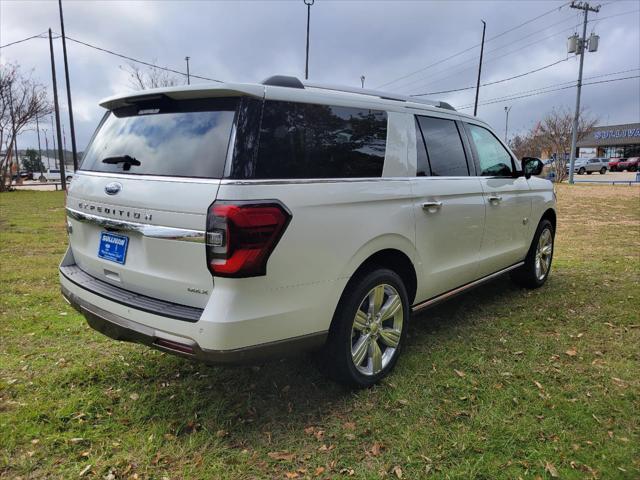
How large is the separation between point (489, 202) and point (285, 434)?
8.89ft

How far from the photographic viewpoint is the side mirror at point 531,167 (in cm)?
487

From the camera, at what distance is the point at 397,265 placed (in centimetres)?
334

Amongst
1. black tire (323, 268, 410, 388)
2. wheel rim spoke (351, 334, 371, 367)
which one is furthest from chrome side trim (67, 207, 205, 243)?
wheel rim spoke (351, 334, 371, 367)

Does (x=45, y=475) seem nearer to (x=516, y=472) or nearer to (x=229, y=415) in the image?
(x=229, y=415)

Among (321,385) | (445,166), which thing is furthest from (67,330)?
(445,166)

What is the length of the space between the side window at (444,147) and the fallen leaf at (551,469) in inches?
80.5

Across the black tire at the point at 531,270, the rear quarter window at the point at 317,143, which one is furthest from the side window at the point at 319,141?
the black tire at the point at 531,270

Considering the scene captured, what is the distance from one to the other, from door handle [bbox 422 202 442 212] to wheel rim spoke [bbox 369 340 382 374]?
1.03 meters

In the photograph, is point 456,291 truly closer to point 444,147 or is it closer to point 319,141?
point 444,147

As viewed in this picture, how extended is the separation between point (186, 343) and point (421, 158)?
2.14 metres

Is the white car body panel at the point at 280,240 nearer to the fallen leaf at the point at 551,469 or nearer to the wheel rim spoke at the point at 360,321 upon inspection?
the wheel rim spoke at the point at 360,321

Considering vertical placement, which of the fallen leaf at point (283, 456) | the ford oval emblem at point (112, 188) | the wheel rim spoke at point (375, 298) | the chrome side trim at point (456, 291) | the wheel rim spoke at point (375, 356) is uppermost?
the ford oval emblem at point (112, 188)

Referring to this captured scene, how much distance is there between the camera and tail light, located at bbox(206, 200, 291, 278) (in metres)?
2.23

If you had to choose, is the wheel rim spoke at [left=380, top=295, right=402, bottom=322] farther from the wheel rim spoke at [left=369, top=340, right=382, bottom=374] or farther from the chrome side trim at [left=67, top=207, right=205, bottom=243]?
the chrome side trim at [left=67, top=207, right=205, bottom=243]
